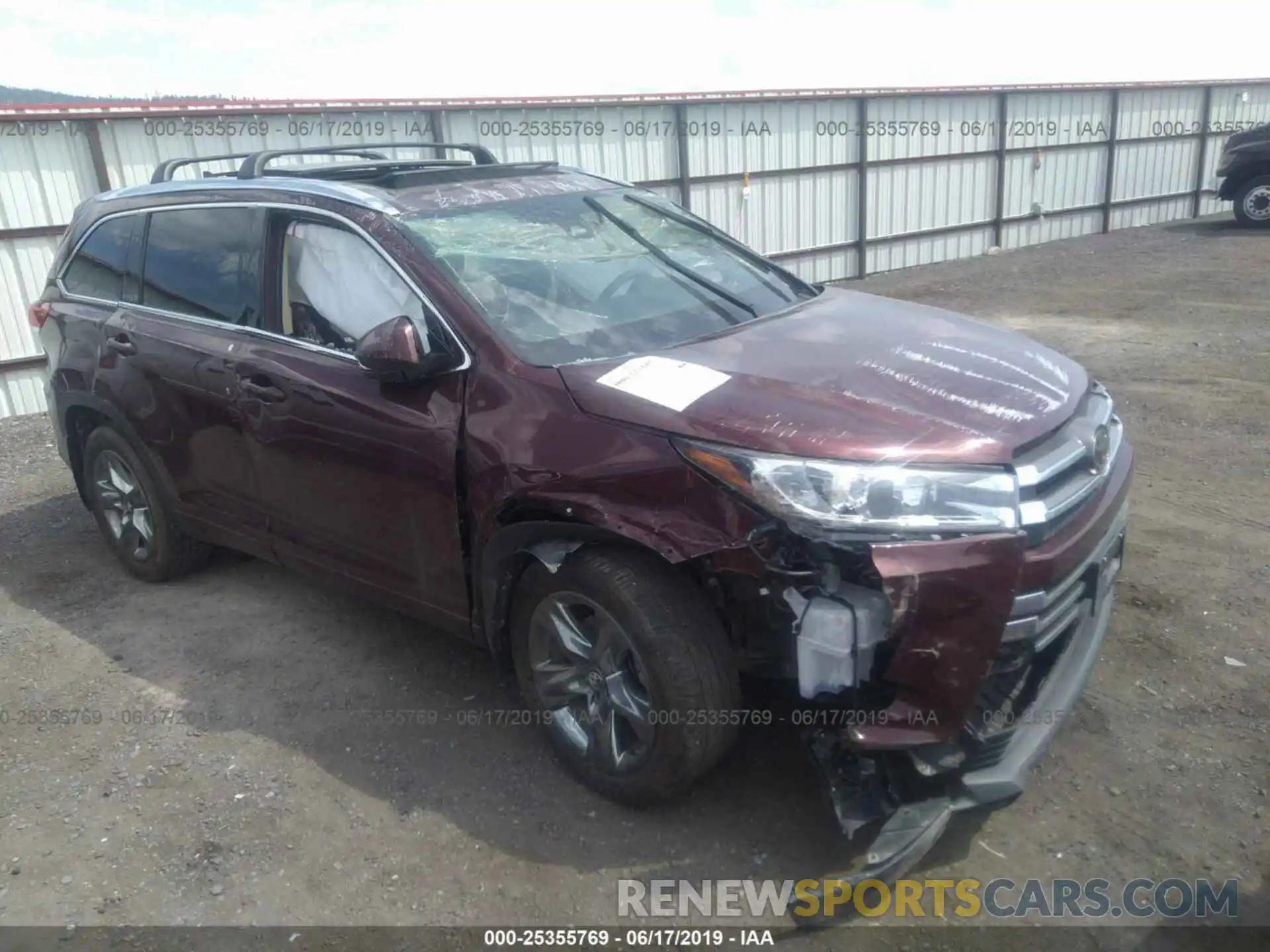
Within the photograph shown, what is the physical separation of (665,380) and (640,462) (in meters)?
0.30

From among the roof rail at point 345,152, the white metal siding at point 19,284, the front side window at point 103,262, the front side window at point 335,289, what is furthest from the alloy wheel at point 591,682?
the white metal siding at point 19,284

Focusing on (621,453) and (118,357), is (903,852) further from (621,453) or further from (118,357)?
(118,357)

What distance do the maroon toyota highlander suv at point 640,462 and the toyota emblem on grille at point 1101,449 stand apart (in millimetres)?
23

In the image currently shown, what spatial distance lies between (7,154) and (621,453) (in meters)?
8.62

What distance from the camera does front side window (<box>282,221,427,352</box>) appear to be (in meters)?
3.38

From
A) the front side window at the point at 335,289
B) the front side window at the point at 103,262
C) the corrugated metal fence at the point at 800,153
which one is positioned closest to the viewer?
the front side window at the point at 335,289

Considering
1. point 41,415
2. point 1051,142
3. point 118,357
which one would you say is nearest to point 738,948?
point 118,357

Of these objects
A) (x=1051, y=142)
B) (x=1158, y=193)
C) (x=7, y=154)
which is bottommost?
(x=1158, y=193)

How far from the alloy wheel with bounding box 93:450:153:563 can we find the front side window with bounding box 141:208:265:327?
0.87m

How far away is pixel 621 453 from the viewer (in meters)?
2.73

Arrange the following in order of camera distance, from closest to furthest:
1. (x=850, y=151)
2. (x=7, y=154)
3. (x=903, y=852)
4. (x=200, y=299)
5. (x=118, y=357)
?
(x=903, y=852), (x=200, y=299), (x=118, y=357), (x=7, y=154), (x=850, y=151)

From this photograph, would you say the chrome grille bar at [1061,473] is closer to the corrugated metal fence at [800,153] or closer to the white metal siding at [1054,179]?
the corrugated metal fence at [800,153]

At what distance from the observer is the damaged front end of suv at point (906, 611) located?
2.43 m

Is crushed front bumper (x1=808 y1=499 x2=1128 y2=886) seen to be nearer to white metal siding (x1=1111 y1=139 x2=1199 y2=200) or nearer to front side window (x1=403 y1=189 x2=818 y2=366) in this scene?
front side window (x1=403 y1=189 x2=818 y2=366)
